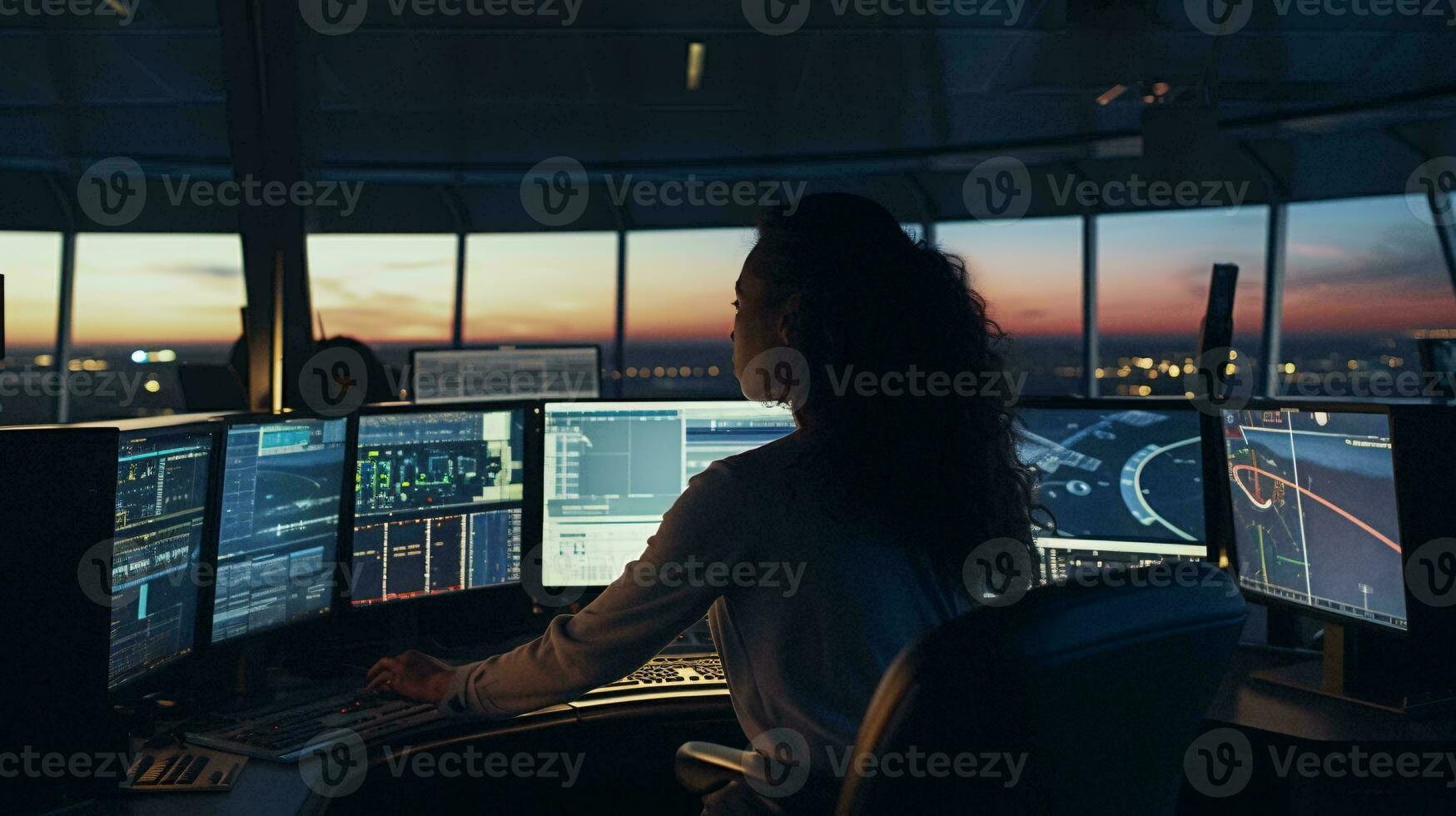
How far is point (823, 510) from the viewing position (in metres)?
1.33

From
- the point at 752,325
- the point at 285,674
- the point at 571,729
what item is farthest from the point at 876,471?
the point at 285,674

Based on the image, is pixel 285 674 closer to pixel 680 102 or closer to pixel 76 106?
pixel 680 102

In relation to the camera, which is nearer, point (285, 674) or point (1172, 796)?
point (1172, 796)

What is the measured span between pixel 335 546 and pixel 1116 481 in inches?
68.5

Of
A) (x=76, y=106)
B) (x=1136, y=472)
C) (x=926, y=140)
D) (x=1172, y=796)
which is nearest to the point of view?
(x=1172, y=796)

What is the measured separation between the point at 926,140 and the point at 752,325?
268 inches

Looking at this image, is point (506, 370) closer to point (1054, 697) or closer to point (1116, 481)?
point (1116, 481)

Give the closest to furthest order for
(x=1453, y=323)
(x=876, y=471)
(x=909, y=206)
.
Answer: (x=876, y=471)
(x=1453, y=323)
(x=909, y=206)

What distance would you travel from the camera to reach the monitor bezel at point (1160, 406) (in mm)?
2275

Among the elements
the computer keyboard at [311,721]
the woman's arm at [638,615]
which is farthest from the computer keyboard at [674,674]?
the woman's arm at [638,615]

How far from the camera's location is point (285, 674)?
81.0 inches

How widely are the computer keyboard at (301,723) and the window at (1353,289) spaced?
21.4ft

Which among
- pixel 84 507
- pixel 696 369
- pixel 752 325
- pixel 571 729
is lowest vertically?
pixel 571 729

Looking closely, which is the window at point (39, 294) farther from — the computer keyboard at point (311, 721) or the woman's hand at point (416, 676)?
the woman's hand at point (416, 676)
